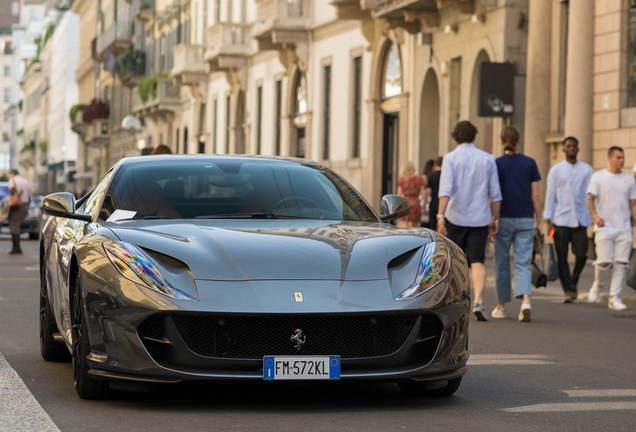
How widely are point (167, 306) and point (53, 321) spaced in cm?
226

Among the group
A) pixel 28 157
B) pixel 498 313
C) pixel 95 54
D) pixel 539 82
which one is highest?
pixel 95 54

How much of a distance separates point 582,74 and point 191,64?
88.7 ft

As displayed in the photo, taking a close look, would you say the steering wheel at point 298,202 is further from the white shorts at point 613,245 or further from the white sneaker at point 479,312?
the white shorts at point 613,245

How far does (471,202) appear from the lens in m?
11.4

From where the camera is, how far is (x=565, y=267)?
1419 cm

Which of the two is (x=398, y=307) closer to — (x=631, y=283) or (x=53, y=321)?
(x=53, y=321)

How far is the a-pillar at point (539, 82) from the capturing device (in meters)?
22.7

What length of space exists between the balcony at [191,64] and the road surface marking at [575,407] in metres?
40.6

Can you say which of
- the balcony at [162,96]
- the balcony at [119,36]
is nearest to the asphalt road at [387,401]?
the balcony at [162,96]

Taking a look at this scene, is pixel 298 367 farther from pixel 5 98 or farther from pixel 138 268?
pixel 5 98

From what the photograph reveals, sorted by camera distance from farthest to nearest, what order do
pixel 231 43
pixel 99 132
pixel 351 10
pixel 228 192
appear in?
pixel 99 132 → pixel 231 43 → pixel 351 10 → pixel 228 192

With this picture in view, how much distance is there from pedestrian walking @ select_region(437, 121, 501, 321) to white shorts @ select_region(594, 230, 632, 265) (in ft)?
8.82

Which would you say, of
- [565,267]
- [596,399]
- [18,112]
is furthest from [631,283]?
[18,112]

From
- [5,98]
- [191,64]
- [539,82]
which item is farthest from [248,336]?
[5,98]
